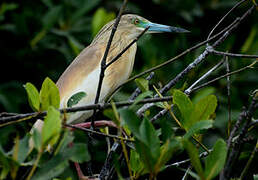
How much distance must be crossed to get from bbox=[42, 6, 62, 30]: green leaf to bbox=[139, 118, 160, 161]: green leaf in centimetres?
253

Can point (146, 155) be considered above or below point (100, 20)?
below

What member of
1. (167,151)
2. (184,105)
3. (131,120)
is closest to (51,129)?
(131,120)

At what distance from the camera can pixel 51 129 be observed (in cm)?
133

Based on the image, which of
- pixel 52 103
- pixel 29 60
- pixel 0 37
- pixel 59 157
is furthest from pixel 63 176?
pixel 59 157

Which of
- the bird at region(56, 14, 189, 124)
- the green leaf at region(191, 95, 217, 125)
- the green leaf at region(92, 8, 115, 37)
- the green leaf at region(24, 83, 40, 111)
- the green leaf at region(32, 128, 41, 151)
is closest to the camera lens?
the green leaf at region(32, 128, 41, 151)

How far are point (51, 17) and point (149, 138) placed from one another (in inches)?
100

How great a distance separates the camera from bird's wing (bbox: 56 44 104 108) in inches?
97.9

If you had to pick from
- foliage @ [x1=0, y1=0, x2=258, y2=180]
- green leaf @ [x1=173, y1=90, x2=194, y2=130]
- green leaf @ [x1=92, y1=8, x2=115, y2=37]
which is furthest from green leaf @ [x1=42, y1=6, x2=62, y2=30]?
green leaf @ [x1=173, y1=90, x2=194, y2=130]

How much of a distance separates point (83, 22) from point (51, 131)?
9.04ft

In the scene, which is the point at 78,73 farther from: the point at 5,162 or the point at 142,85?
the point at 5,162

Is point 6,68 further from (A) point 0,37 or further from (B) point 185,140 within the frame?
(B) point 185,140

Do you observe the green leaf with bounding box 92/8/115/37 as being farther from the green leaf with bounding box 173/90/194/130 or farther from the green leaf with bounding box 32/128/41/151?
the green leaf with bounding box 32/128/41/151

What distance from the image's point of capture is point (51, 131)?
4.34 ft

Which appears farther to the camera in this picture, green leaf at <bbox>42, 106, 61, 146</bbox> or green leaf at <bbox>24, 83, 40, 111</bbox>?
green leaf at <bbox>24, 83, 40, 111</bbox>
